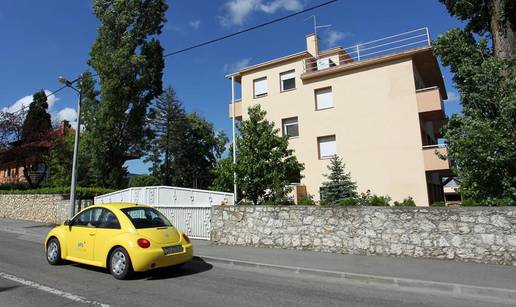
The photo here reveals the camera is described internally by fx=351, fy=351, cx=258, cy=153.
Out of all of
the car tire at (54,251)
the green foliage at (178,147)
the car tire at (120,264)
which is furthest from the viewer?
the green foliage at (178,147)

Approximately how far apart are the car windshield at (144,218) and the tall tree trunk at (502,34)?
9.58 m

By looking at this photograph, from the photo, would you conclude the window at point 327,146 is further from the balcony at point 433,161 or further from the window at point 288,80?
the balcony at point 433,161

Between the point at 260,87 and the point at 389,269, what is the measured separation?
1763 cm

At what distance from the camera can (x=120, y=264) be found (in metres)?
7.20

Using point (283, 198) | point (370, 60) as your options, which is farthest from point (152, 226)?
point (370, 60)

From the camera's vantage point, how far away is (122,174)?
2548cm

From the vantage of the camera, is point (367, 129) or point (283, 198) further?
point (367, 129)

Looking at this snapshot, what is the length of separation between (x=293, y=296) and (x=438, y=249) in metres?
4.59

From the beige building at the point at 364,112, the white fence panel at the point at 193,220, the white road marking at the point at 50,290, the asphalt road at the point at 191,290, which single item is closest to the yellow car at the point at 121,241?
the asphalt road at the point at 191,290

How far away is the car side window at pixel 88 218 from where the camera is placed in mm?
8055

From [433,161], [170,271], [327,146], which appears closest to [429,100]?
[433,161]

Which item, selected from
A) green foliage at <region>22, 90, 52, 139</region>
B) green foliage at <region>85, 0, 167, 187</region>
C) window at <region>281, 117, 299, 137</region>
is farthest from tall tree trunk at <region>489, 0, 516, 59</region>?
green foliage at <region>22, 90, 52, 139</region>

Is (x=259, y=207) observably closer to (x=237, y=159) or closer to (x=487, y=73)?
(x=237, y=159)

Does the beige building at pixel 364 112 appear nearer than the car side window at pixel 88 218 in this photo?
No
